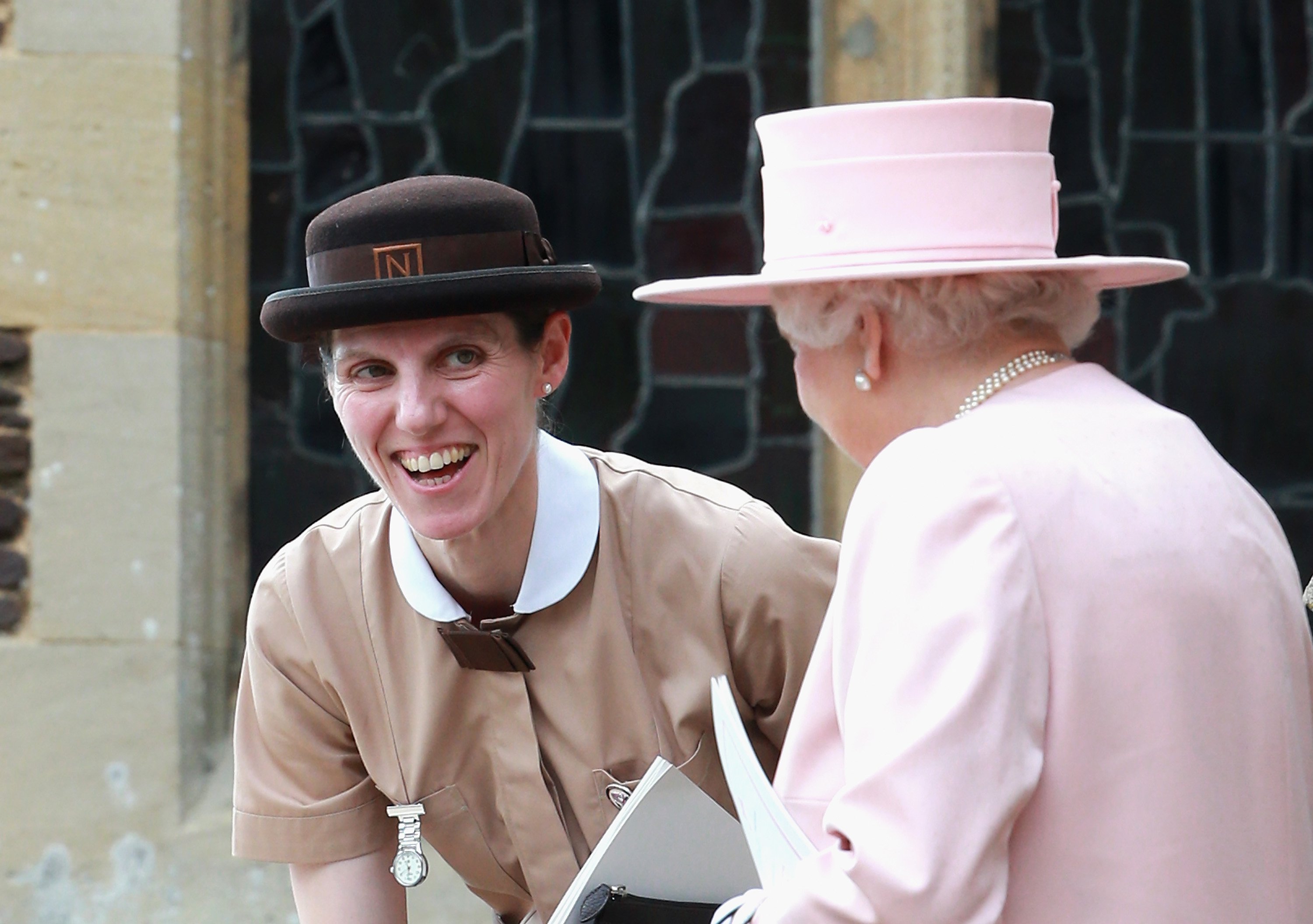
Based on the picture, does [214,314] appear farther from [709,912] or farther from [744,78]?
[709,912]

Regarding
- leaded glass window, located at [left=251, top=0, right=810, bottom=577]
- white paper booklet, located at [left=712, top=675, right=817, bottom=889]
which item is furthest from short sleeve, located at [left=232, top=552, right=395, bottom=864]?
leaded glass window, located at [left=251, top=0, right=810, bottom=577]

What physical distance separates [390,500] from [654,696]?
0.46m

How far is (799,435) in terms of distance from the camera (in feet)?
15.4

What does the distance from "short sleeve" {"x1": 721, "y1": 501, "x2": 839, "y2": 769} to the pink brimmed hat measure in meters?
0.76

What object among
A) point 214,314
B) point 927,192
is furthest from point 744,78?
point 927,192

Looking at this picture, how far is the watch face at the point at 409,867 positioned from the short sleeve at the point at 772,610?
0.50 metres

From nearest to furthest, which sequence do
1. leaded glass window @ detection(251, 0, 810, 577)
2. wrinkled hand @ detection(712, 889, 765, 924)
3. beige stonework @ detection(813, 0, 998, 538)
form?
1. wrinkled hand @ detection(712, 889, 765, 924)
2. beige stonework @ detection(813, 0, 998, 538)
3. leaded glass window @ detection(251, 0, 810, 577)

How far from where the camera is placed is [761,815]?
62.9 inches

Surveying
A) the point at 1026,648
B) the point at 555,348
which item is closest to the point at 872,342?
the point at 1026,648

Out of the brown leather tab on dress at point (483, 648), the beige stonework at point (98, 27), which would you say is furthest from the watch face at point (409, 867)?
the beige stonework at point (98, 27)

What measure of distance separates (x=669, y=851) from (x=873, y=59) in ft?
10.1

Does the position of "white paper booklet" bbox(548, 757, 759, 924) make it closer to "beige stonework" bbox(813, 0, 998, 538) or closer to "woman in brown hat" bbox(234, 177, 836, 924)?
"woman in brown hat" bbox(234, 177, 836, 924)

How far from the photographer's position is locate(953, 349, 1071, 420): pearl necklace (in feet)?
5.32

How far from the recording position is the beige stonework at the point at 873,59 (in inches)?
179
